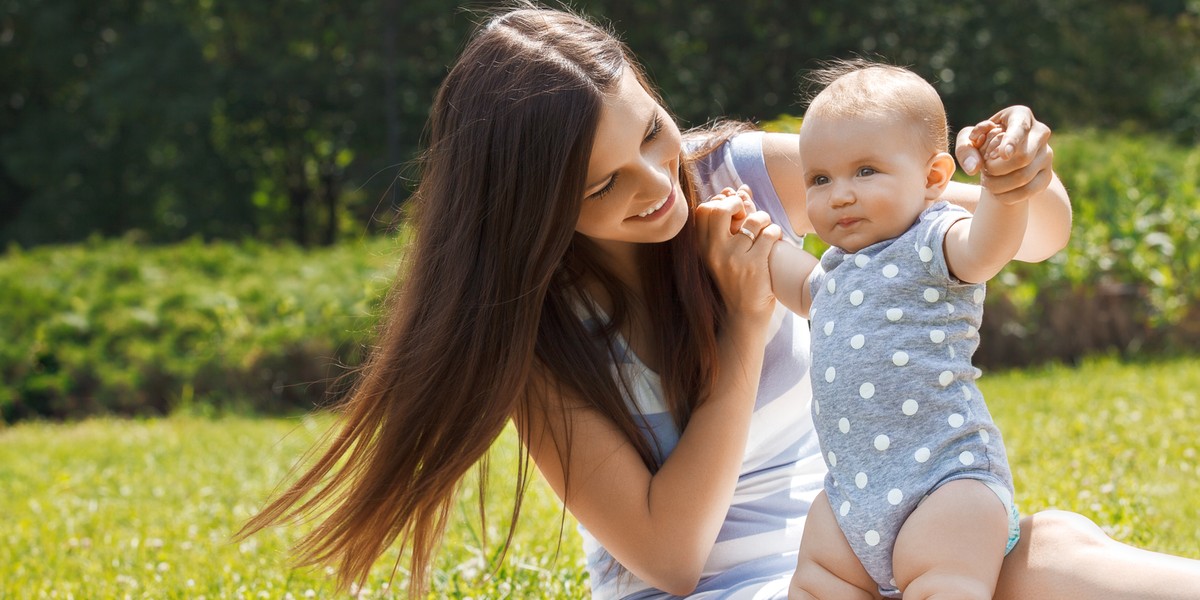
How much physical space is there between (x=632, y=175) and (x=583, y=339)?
0.36m

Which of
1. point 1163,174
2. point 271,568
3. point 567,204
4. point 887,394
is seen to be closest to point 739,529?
point 887,394

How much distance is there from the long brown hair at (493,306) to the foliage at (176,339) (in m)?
4.77

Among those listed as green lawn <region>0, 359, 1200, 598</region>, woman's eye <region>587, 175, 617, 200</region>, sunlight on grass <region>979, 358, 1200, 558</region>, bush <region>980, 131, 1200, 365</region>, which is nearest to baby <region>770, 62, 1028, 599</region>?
woman's eye <region>587, 175, 617, 200</region>

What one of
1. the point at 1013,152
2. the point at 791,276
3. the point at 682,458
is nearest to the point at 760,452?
the point at 682,458

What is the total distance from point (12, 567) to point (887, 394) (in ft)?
10.2

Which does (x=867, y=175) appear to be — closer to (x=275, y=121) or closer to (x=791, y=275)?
(x=791, y=275)

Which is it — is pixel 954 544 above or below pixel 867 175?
below

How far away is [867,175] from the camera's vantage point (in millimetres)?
1955

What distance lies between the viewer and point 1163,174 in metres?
7.85

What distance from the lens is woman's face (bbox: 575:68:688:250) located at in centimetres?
210

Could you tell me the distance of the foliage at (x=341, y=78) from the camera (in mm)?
17078

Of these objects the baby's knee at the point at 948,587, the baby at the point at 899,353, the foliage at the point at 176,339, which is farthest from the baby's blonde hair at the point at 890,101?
the foliage at the point at 176,339

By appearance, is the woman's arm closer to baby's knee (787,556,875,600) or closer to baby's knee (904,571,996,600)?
baby's knee (787,556,875,600)

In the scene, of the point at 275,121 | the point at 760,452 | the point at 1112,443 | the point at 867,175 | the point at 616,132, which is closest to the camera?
the point at 867,175
